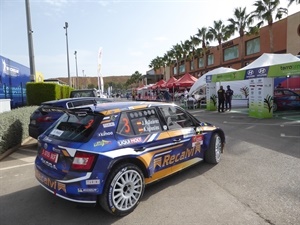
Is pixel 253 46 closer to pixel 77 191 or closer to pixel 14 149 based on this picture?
pixel 14 149

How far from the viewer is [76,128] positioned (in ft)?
12.8

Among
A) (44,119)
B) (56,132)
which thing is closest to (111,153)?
(56,132)

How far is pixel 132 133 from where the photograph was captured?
13.2ft

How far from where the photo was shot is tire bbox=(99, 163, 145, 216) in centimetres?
354

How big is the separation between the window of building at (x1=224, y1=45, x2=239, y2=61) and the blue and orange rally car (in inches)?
1417

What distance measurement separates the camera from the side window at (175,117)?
478 centimetres

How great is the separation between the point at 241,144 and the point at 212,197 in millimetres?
4224

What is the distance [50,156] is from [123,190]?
3.96ft

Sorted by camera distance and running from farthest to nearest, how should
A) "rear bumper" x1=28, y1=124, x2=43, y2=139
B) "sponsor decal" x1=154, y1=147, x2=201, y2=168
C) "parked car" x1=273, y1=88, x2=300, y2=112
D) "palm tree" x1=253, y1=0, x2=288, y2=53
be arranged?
"palm tree" x1=253, y1=0, x2=288, y2=53 < "parked car" x1=273, y1=88, x2=300, y2=112 < "rear bumper" x1=28, y1=124, x2=43, y2=139 < "sponsor decal" x1=154, y1=147, x2=201, y2=168

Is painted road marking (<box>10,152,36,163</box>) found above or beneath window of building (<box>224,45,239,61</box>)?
beneath

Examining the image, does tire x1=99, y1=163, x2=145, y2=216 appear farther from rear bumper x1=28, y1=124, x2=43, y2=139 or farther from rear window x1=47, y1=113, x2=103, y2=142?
rear bumper x1=28, y1=124, x2=43, y2=139

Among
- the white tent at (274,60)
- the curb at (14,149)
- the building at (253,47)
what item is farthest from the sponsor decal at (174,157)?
the building at (253,47)

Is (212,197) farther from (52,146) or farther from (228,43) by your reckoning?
(228,43)

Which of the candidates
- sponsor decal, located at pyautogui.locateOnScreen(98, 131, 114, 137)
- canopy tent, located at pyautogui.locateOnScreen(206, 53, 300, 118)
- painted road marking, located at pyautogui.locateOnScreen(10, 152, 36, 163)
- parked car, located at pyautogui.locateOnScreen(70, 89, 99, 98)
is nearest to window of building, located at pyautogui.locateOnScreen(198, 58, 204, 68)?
canopy tent, located at pyautogui.locateOnScreen(206, 53, 300, 118)
